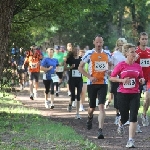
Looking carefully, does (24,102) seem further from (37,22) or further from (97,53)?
(97,53)

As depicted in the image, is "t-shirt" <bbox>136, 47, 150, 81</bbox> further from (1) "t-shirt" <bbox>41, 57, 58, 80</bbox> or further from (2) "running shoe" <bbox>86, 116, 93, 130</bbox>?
(1) "t-shirt" <bbox>41, 57, 58, 80</bbox>

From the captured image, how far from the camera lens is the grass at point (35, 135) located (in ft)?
31.4

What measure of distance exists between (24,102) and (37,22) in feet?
16.6

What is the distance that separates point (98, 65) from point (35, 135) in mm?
2056

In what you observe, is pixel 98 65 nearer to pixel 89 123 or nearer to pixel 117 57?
pixel 89 123

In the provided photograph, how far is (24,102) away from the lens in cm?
2072

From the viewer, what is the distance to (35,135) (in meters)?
11.1

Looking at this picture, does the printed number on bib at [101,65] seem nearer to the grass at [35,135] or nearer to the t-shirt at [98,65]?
the t-shirt at [98,65]

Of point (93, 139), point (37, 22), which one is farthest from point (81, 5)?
point (93, 139)

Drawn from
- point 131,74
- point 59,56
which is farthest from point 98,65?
point 59,56

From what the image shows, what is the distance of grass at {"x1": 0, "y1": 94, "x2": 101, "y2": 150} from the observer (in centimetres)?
958

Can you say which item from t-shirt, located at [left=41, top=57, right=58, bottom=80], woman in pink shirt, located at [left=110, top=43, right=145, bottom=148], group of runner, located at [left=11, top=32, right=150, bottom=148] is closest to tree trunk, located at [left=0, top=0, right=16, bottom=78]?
group of runner, located at [left=11, top=32, right=150, bottom=148]

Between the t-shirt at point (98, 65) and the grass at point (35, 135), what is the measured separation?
1.29 meters

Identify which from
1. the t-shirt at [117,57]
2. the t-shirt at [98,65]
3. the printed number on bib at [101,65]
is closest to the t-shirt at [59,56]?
the t-shirt at [117,57]
